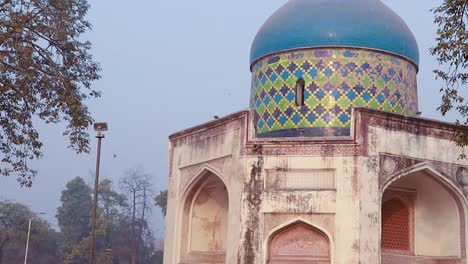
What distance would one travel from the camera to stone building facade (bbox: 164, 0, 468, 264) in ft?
33.4

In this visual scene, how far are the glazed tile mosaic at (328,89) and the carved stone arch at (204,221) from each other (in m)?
1.53

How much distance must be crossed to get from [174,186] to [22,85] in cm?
549

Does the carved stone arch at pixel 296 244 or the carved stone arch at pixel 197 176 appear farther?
the carved stone arch at pixel 197 176

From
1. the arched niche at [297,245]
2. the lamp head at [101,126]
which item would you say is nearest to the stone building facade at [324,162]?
the arched niche at [297,245]

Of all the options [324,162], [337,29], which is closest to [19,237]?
[337,29]

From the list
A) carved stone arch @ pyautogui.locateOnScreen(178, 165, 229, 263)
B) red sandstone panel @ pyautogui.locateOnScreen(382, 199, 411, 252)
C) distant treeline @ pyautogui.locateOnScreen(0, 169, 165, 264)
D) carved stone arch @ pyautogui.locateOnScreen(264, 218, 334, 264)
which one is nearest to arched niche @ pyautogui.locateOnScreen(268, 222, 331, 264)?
carved stone arch @ pyautogui.locateOnScreen(264, 218, 334, 264)

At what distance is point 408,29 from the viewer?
13.3 meters

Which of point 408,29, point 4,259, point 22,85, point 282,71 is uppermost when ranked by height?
point 408,29

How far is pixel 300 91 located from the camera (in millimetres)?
12180

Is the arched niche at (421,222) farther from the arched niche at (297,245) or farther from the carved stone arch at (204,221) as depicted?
the carved stone arch at (204,221)

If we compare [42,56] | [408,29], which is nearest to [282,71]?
[408,29]

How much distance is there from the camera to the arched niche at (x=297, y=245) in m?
10.2

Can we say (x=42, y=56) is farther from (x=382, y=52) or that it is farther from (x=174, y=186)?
(x=382, y=52)

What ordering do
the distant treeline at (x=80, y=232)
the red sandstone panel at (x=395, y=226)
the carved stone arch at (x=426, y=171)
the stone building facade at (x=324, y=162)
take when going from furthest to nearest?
the distant treeline at (x=80, y=232) → the red sandstone panel at (x=395, y=226) → the carved stone arch at (x=426, y=171) → the stone building facade at (x=324, y=162)
